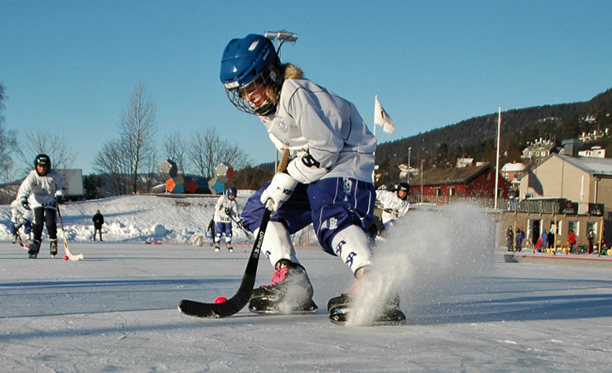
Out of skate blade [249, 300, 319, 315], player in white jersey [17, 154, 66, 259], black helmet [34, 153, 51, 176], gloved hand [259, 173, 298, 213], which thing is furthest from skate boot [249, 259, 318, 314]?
black helmet [34, 153, 51, 176]

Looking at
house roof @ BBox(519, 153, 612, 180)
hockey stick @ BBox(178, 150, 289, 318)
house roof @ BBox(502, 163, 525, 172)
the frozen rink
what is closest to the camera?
the frozen rink

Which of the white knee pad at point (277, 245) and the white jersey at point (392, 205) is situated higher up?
the white jersey at point (392, 205)

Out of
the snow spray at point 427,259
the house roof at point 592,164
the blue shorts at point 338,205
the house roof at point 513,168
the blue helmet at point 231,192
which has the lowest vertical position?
the snow spray at point 427,259

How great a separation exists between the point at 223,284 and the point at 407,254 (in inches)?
90.6

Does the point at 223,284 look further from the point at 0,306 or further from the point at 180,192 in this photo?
the point at 180,192

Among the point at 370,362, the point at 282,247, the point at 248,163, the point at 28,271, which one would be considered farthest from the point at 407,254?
the point at 248,163

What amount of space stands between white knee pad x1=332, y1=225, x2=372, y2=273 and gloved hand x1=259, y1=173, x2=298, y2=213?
422mm

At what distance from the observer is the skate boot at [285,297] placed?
128 inches

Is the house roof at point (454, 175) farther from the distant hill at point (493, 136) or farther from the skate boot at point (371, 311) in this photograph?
the distant hill at point (493, 136)

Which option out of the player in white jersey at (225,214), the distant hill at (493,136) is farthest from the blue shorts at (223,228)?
the distant hill at (493,136)

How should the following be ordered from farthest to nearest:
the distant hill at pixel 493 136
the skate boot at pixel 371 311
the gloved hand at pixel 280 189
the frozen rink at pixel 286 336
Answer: the distant hill at pixel 493 136 < the gloved hand at pixel 280 189 < the skate boot at pixel 371 311 < the frozen rink at pixel 286 336

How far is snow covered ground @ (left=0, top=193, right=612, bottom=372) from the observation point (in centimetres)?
191

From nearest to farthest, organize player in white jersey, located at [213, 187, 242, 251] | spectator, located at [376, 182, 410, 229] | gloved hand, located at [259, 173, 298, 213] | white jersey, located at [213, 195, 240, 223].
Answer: gloved hand, located at [259, 173, 298, 213], spectator, located at [376, 182, 410, 229], player in white jersey, located at [213, 187, 242, 251], white jersey, located at [213, 195, 240, 223]

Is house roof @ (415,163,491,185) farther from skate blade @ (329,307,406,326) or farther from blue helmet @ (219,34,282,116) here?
skate blade @ (329,307,406,326)
